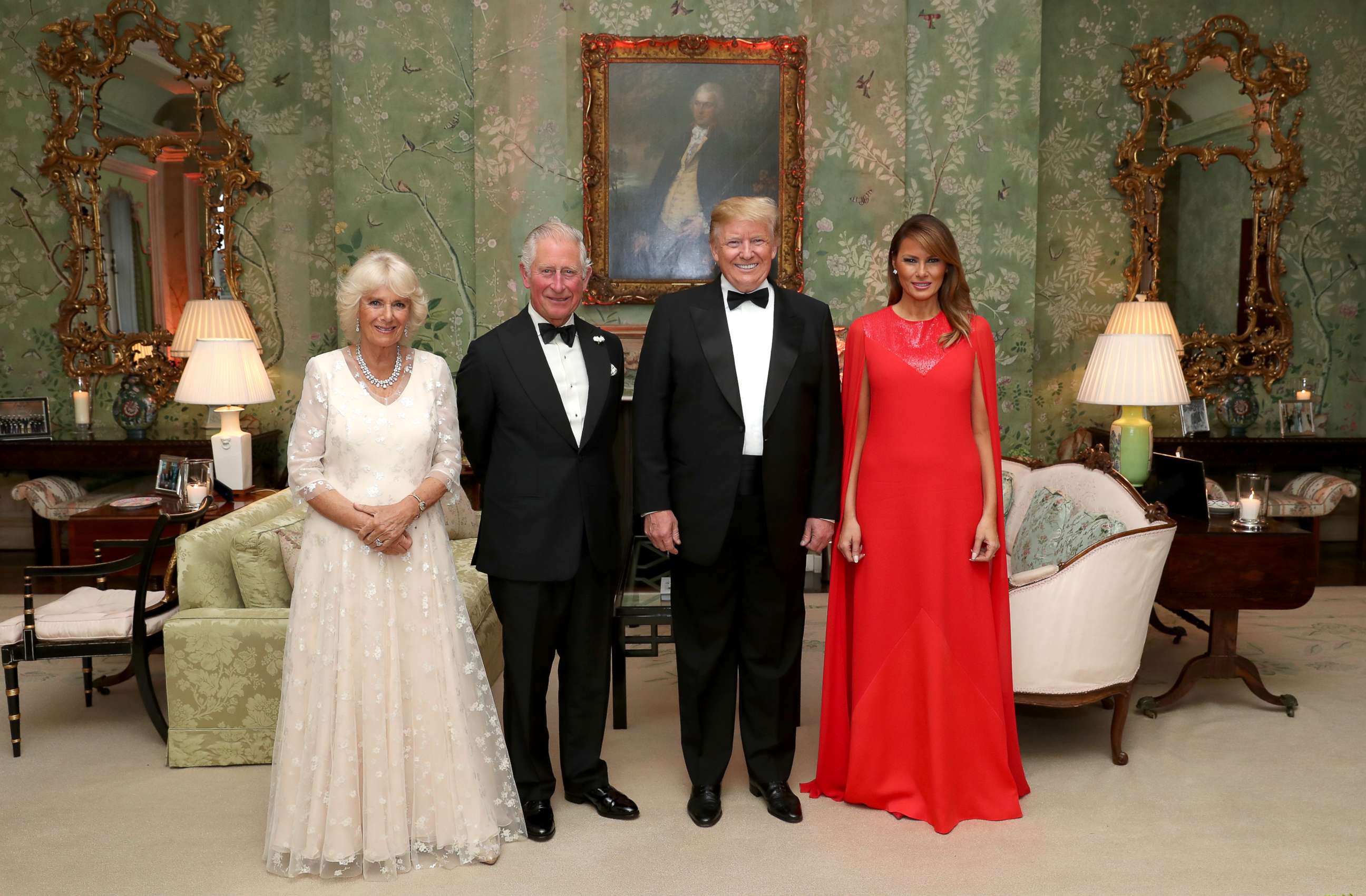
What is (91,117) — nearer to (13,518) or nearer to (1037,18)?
(13,518)

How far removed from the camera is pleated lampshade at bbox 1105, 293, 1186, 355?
6.16 meters

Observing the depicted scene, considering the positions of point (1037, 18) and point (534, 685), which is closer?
point (534, 685)

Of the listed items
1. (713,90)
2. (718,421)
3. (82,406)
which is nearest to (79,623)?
(718,421)

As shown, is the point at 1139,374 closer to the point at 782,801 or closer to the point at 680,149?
the point at 782,801

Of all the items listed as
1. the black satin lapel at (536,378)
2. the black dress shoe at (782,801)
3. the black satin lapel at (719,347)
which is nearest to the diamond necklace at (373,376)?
the black satin lapel at (536,378)

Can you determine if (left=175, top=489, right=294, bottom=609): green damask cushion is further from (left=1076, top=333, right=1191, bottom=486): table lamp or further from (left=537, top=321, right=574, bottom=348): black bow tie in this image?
(left=1076, top=333, right=1191, bottom=486): table lamp

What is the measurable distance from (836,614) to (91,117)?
581cm

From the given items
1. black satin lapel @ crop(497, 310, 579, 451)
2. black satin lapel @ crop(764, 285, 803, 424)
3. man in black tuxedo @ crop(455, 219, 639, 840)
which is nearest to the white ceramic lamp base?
man in black tuxedo @ crop(455, 219, 639, 840)

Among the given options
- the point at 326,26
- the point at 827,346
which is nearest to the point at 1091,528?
the point at 827,346

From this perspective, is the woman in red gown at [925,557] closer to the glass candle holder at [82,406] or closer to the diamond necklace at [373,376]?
the diamond necklace at [373,376]

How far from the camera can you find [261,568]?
11.0ft

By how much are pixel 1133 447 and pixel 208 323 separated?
5.05 metres

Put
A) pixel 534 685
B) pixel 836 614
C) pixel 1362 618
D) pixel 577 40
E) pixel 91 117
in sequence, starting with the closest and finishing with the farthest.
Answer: pixel 534 685 → pixel 836 614 → pixel 1362 618 → pixel 577 40 → pixel 91 117

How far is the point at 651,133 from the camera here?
5.97 m
